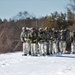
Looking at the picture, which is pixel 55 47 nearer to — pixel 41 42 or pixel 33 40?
pixel 41 42

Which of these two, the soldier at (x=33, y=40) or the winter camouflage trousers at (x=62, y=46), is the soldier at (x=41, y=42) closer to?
the soldier at (x=33, y=40)

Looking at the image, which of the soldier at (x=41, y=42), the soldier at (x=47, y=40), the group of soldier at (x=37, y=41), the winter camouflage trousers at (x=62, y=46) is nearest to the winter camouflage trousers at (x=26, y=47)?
the group of soldier at (x=37, y=41)

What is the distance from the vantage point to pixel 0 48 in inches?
1735

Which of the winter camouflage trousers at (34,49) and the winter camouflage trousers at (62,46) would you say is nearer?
the winter camouflage trousers at (34,49)

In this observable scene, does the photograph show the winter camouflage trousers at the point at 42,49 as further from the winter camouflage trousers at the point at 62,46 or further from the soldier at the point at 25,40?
the winter camouflage trousers at the point at 62,46

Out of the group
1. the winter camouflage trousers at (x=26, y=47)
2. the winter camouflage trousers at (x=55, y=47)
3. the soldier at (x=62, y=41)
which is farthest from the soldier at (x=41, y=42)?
the soldier at (x=62, y=41)

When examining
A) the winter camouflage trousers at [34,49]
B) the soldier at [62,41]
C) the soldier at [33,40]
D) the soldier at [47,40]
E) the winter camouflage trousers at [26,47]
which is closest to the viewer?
the soldier at [33,40]

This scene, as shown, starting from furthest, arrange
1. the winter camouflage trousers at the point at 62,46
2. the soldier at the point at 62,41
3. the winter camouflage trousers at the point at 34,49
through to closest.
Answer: the winter camouflage trousers at the point at 62,46, the soldier at the point at 62,41, the winter camouflage trousers at the point at 34,49

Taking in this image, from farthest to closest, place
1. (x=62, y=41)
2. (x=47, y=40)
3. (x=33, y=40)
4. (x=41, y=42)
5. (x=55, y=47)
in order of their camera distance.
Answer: (x=62, y=41), (x=55, y=47), (x=47, y=40), (x=41, y=42), (x=33, y=40)

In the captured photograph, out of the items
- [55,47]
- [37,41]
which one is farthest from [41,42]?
[55,47]

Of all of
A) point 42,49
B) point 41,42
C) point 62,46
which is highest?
point 41,42

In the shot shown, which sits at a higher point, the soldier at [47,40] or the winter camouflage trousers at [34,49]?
the soldier at [47,40]

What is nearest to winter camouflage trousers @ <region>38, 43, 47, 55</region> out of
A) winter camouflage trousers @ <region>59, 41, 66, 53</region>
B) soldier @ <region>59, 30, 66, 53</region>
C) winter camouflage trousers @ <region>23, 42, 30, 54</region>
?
winter camouflage trousers @ <region>23, 42, 30, 54</region>

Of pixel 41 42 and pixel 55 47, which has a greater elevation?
pixel 41 42
